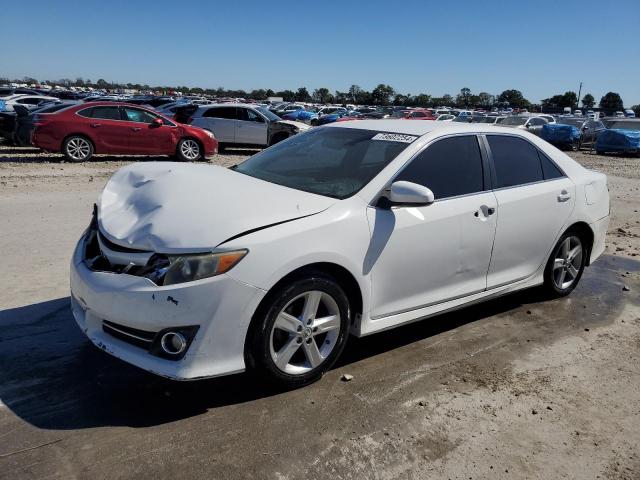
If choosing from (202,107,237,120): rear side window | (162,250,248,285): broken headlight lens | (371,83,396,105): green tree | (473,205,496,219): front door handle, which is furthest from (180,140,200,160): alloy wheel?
(371,83,396,105): green tree

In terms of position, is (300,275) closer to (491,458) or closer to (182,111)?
(491,458)

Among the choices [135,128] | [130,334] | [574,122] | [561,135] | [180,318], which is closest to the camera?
[180,318]

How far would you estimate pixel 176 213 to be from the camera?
3.22 m

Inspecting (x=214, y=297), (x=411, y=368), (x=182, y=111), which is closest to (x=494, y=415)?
(x=411, y=368)

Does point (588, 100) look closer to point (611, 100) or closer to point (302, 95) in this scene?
point (611, 100)

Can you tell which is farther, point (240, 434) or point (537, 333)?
point (537, 333)

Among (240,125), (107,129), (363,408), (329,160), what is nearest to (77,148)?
(107,129)

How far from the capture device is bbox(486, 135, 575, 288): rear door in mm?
4355

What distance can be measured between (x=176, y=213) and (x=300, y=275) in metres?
0.80

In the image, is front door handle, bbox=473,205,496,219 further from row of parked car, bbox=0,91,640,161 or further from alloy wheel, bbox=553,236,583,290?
row of parked car, bbox=0,91,640,161

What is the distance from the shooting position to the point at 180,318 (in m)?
2.89

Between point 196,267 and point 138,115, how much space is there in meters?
12.3

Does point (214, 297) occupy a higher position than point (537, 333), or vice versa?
point (214, 297)

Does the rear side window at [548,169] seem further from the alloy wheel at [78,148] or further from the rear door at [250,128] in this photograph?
the rear door at [250,128]
